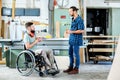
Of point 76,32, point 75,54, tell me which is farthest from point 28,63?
point 76,32

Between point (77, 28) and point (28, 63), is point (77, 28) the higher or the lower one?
the higher one

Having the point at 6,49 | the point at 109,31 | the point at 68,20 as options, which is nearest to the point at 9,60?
the point at 6,49

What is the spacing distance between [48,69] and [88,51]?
11.0ft

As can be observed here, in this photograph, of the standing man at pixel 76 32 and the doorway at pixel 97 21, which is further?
the doorway at pixel 97 21

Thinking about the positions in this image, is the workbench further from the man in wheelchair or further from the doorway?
the doorway

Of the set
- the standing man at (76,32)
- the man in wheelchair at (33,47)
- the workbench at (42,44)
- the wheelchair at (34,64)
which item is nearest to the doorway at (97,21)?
the workbench at (42,44)

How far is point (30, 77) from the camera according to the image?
5.46 metres

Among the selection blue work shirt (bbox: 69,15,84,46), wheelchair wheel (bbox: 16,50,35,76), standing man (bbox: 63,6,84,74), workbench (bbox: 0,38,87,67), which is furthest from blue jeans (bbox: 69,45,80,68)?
wheelchair wheel (bbox: 16,50,35,76)

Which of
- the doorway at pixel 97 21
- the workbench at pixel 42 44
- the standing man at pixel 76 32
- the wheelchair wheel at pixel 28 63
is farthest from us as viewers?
the doorway at pixel 97 21

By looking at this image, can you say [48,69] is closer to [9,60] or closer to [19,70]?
[19,70]

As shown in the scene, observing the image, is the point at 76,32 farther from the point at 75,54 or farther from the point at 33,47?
the point at 33,47

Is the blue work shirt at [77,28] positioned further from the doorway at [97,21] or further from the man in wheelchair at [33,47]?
the doorway at [97,21]

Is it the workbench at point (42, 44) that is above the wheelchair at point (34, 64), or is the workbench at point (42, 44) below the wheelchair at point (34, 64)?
above

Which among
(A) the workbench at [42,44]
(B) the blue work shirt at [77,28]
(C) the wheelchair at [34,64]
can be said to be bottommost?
(C) the wheelchair at [34,64]
